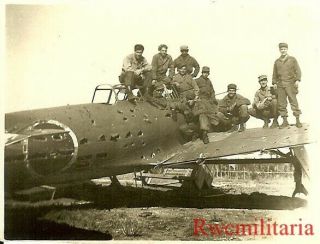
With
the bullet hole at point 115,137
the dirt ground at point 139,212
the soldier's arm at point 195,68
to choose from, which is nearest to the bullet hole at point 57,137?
the bullet hole at point 115,137

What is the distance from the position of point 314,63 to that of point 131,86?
202 cm

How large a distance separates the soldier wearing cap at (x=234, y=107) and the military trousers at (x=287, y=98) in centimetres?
39

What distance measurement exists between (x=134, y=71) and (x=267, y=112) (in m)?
1.61

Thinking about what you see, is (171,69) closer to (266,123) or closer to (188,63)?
(188,63)

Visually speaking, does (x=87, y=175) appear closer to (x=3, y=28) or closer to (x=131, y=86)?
(x=131, y=86)

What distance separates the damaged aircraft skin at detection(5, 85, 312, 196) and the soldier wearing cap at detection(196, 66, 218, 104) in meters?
0.42

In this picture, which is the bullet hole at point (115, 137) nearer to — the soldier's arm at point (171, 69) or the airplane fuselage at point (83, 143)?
the airplane fuselage at point (83, 143)

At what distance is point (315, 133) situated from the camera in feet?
17.5

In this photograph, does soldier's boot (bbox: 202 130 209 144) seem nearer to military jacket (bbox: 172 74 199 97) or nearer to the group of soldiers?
the group of soldiers

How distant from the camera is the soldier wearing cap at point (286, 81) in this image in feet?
17.9

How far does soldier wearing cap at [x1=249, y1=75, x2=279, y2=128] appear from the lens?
5688 mm

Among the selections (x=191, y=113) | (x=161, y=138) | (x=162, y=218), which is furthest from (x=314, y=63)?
(x=162, y=218)

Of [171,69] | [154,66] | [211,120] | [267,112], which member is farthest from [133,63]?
[267,112]

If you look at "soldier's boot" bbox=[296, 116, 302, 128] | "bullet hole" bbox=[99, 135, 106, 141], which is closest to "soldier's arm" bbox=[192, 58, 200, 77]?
"soldier's boot" bbox=[296, 116, 302, 128]
